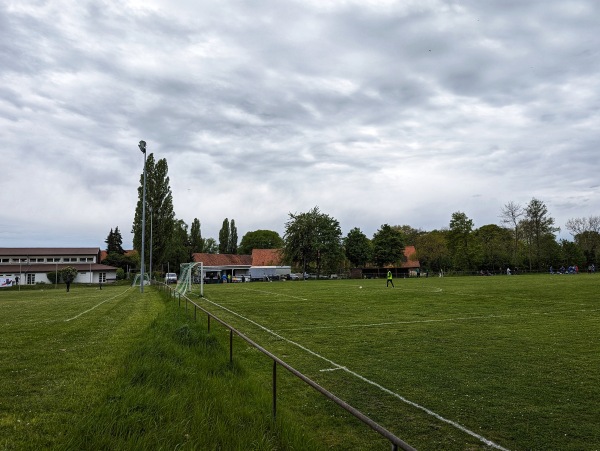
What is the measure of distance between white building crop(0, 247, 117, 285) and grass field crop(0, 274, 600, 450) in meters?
64.5

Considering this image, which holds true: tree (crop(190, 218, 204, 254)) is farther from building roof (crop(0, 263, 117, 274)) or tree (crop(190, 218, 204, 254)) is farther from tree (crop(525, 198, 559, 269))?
tree (crop(525, 198, 559, 269))

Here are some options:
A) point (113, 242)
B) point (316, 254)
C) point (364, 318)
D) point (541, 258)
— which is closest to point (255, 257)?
point (316, 254)

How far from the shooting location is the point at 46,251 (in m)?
78.6

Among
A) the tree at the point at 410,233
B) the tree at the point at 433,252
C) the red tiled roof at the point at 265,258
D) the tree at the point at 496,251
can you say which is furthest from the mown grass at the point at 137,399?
the tree at the point at 410,233

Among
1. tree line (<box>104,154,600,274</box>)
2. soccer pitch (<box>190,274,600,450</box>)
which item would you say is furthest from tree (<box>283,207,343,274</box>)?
soccer pitch (<box>190,274,600,450</box>)

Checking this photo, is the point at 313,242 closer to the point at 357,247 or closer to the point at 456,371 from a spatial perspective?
the point at 357,247

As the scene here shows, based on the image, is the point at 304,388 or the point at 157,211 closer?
the point at 304,388

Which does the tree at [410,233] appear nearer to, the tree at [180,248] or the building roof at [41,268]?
the tree at [180,248]

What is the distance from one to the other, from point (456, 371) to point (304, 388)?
9.94ft

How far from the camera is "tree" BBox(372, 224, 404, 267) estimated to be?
88.0m

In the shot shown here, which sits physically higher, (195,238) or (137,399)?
(195,238)

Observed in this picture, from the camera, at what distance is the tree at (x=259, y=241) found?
422 ft

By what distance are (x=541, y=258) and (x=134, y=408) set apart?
90.3 meters

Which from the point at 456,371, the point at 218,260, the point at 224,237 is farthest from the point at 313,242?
Answer: the point at 456,371
